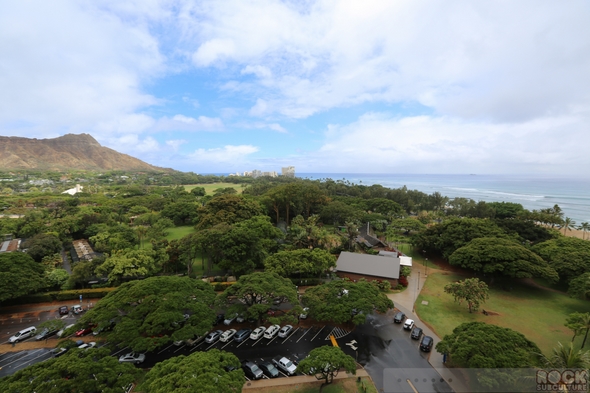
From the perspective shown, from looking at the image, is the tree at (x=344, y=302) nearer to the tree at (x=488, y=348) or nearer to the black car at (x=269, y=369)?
the black car at (x=269, y=369)

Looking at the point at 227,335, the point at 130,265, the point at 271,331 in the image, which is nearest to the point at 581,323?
the point at 271,331

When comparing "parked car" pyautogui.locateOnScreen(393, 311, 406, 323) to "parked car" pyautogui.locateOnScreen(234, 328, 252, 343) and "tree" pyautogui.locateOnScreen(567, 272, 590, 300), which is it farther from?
"tree" pyautogui.locateOnScreen(567, 272, 590, 300)

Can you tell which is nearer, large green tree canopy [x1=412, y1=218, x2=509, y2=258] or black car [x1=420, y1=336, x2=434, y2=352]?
black car [x1=420, y1=336, x2=434, y2=352]

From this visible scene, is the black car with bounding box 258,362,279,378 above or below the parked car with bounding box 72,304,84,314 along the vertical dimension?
above

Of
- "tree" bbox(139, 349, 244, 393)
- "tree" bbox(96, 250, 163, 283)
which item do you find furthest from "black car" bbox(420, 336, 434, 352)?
"tree" bbox(96, 250, 163, 283)

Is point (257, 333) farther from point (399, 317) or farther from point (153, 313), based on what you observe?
point (399, 317)

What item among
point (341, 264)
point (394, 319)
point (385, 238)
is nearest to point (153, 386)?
point (394, 319)

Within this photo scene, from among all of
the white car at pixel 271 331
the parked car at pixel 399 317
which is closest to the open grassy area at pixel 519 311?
the parked car at pixel 399 317

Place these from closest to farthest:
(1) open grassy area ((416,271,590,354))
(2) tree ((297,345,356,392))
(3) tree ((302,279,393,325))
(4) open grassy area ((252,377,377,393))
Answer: (2) tree ((297,345,356,392)), (4) open grassy area ((252,377,377,393)), (3) tree ((302,279,393,325)), (1) open grassy area ((416,271,590,354))

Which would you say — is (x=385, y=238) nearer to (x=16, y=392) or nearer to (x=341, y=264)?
(x=341, y=264)
